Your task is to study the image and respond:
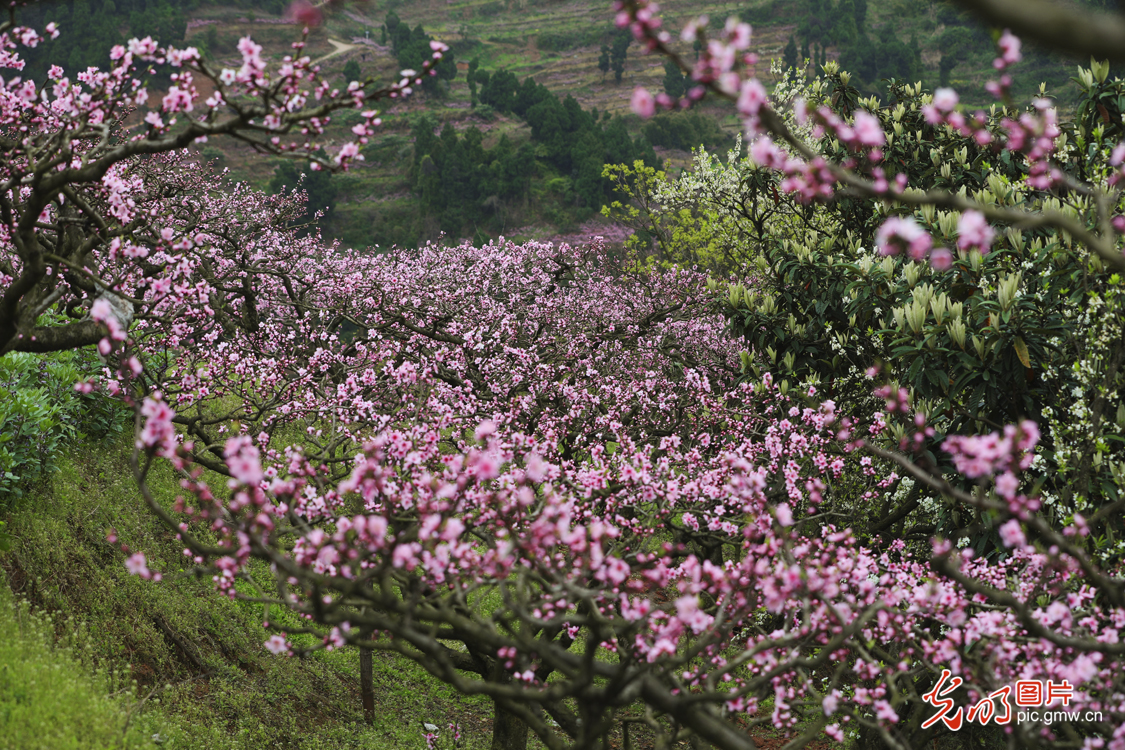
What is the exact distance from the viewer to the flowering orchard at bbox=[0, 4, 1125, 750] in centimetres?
330

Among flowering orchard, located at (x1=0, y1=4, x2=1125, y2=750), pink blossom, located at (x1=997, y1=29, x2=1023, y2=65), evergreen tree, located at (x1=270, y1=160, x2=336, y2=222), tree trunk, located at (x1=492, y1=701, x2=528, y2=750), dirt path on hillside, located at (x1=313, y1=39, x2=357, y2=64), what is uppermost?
dirt path on hillside, located at (x1=313, y1=39, x2=357, y2=64)

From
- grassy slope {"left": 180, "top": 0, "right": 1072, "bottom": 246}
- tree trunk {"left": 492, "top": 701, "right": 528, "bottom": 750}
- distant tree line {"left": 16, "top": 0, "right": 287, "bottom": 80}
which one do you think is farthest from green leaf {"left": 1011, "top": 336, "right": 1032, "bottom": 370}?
distant tree line {"left": 16, "top": 0, "right": 287, "bottom": 80}

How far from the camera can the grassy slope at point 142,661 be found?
6301 millimetres

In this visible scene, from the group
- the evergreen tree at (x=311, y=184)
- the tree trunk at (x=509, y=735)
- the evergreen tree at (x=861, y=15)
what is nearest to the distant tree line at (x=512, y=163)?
the evergreen tree at (x=311, y=184)

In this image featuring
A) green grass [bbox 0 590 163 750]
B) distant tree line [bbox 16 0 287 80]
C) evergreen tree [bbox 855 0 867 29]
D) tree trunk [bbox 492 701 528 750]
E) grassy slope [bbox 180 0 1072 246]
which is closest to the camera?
green grass [bbox 0 590 163 750]

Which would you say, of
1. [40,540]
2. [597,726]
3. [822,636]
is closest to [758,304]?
[822,636]

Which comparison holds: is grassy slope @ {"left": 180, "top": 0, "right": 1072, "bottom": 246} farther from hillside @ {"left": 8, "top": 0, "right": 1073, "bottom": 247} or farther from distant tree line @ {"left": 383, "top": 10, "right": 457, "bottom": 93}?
distant tree line @ {"left": 383, "top": 10, "right": 457, "bottom": 93}

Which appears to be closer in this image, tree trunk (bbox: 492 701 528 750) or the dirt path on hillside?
tree trunk (bbox: 492 701 528 750)

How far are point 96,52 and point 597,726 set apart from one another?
225 ft

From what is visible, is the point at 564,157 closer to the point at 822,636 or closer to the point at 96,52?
the point at 96,52

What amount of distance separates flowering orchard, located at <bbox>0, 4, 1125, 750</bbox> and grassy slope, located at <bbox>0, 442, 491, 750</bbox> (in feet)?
3.75

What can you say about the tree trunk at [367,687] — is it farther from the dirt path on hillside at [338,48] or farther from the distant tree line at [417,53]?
the dirt path on hillside at [338,48]

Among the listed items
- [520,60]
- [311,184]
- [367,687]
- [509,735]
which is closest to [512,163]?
[311,184]

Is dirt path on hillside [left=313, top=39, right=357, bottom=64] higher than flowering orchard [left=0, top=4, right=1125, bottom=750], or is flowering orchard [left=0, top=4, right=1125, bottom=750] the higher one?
dirt path on hillside [left=313, top=39, right=357, bottom=64]
